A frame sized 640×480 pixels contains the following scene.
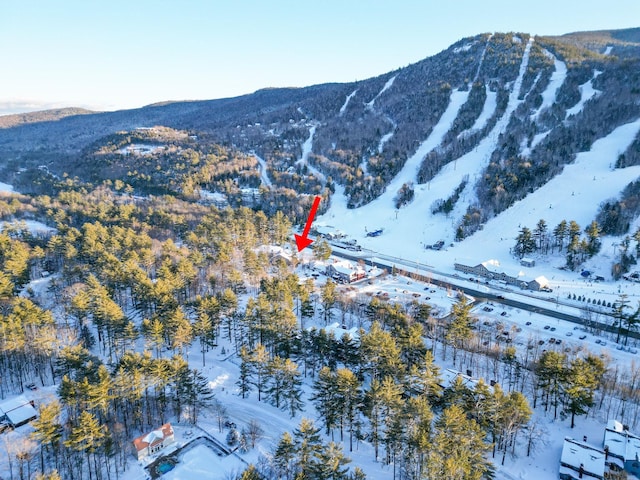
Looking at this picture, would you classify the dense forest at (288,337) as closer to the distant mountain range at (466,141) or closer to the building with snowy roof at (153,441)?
the distant mountain range at (466,141)

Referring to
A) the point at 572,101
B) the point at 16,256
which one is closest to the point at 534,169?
the point at 572,101

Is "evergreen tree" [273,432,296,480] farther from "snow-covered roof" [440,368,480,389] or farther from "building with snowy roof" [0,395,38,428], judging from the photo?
"building with snowy roof" [0,395,38,428]

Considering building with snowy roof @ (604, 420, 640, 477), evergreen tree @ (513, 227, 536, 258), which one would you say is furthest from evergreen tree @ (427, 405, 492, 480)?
evergreen tree @ (513, 227, 536, 258)

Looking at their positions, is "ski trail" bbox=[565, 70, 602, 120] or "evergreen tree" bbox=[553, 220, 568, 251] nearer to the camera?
"evergreen tree" bbox=[553, 220, 568, 251]

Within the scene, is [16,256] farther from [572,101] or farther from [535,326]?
[572,101]

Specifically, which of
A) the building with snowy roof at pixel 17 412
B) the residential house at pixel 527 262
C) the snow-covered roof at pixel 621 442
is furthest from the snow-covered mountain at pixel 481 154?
the building with snowy roof at pixel 17 412

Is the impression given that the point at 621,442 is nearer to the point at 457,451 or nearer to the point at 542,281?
the point at 457,451

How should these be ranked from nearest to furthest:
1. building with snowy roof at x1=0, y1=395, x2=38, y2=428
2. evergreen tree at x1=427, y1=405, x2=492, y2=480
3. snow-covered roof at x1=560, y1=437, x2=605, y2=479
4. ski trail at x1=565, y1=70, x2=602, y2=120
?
evergreen tree at x1=427, y1=405, x2=492, y2=480 < snow-covered roof at x1=560, y1=437, x2=605, y2=479 < building with snowy roof at x1=0, y1=395, x2=38, y2=428 < ski trail at x1=565, y1=70, x2=602, y2=120
